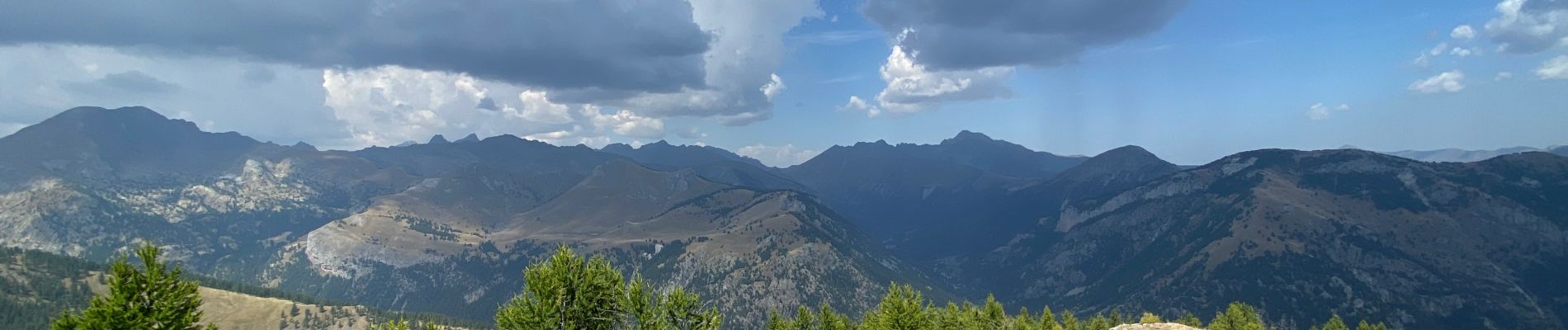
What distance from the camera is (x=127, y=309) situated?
3234cm

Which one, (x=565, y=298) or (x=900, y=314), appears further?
A: (x=900, y=314)

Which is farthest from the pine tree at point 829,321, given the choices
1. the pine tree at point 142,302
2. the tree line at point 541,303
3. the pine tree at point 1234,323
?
the pine tree at point 1234,323

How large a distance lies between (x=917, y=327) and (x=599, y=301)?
130ft

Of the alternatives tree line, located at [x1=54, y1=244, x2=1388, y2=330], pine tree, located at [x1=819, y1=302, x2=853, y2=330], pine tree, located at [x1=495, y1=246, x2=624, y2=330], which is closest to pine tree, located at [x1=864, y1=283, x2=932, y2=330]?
tree line, located at [x1=54, y1=244, x2=1388, y2=330]

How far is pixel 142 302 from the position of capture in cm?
3297

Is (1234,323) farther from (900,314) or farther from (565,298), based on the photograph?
(565,298)

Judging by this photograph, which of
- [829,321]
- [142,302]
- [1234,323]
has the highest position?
[142,302]

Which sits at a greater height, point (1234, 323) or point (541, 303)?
point (541, 303)

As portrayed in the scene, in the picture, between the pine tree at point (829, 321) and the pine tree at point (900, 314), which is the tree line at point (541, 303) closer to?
the pine tree at point (900, 314)

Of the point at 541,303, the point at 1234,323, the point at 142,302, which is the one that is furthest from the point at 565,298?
the point at 1234,323

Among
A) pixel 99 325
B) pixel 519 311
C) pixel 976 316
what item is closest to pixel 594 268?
pixel 519 311

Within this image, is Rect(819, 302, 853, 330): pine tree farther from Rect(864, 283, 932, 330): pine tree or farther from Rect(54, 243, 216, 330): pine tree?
Rect(54, 243, 216, 330): pine tree

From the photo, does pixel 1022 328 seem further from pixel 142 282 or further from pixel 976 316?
pixel 142 282

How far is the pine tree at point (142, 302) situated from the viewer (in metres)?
31.5
